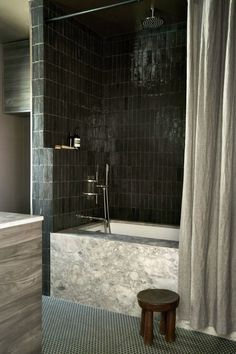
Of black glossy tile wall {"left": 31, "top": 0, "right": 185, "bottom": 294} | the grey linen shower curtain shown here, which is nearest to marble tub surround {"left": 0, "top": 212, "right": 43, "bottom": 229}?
the grey linen shower curtain

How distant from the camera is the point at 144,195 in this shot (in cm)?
376

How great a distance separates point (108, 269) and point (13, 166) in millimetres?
1968

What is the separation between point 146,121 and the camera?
3.72 m

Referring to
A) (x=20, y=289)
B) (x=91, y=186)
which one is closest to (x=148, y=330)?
(x=20, y=289)

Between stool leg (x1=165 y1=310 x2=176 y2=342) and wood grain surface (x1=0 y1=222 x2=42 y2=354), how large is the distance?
2.86 feet

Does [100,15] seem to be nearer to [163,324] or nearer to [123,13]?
[123,13]

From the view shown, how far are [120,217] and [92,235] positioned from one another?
100cm

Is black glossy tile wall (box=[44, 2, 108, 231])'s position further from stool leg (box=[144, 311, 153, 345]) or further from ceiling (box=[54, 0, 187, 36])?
stool leg (box=[144, 311, 153, 345])

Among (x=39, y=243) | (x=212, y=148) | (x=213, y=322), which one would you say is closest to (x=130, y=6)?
(x=212, y=148)

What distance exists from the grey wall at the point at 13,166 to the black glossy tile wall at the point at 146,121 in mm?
1068

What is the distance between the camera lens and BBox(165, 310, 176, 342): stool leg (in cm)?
228

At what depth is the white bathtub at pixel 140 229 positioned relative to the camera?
344 centimetres

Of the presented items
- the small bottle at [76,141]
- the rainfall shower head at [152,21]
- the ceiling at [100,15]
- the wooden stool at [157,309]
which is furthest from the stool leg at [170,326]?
the ceiling at [100,15]

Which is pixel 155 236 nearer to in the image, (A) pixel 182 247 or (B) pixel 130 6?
(A) pixel 182 247
